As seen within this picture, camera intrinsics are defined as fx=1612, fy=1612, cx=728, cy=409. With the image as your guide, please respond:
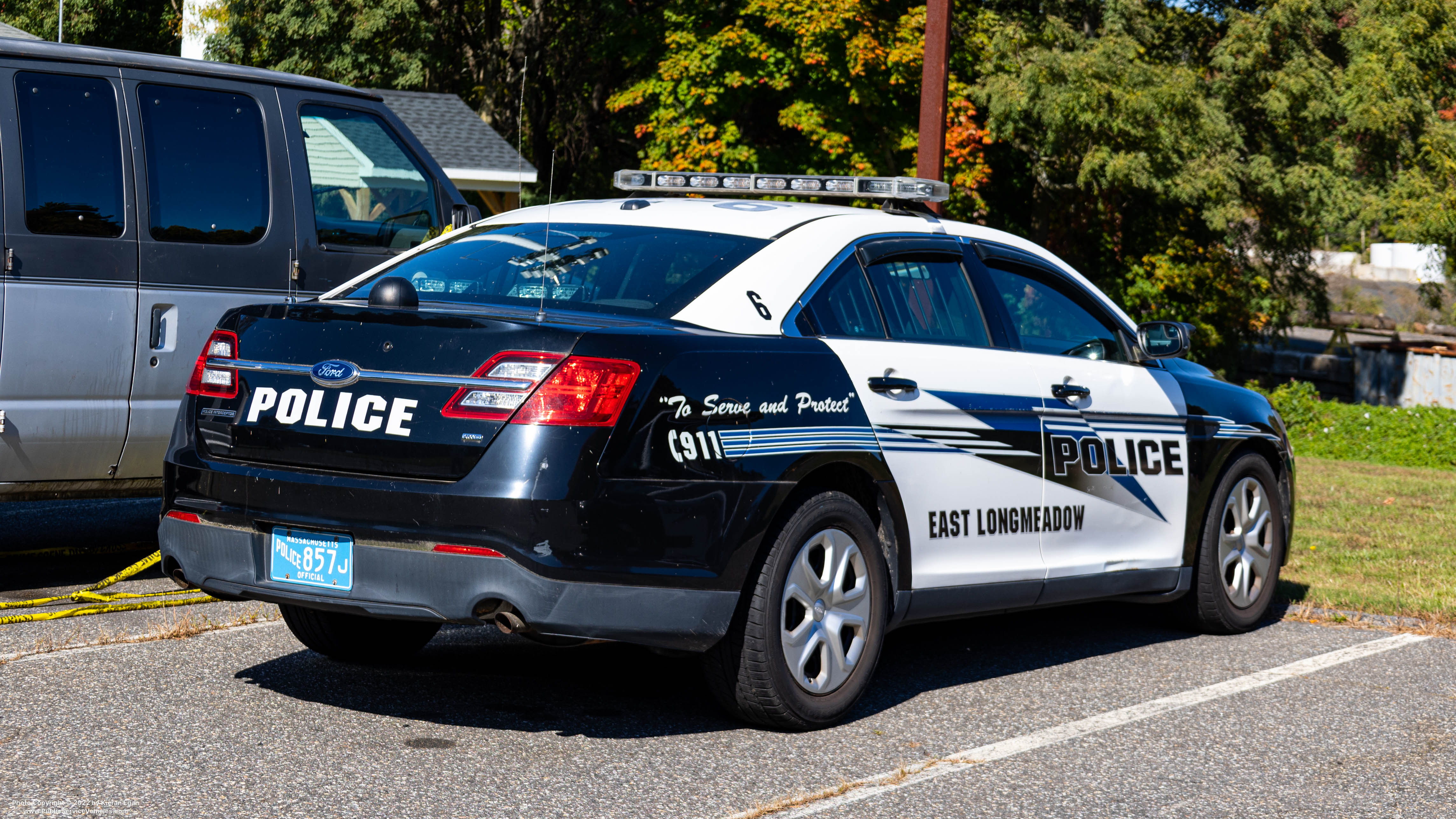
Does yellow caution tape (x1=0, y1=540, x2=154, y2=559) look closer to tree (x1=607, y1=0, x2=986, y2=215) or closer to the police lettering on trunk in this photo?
the police lettering on trunk

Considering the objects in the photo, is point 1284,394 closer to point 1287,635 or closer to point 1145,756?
point 1287,635

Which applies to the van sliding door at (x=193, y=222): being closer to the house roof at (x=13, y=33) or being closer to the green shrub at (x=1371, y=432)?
the house roof at (x=13, y=33)

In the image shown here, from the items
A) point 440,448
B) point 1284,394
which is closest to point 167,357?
point 440,448

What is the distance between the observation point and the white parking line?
432 cm

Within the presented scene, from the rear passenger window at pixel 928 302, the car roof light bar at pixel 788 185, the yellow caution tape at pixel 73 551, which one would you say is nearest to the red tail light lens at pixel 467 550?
the rear passenger window at pixel 928 302

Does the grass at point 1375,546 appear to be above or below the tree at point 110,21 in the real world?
below

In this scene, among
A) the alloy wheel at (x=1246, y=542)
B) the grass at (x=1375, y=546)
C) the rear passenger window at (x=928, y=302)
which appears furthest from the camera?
the grass at (x=1375, y=546)

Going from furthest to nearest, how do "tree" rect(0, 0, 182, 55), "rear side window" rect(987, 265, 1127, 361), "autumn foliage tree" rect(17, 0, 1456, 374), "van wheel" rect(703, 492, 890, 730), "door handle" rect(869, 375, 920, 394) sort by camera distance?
"tree" rect(0, 0, 182, 55) → "autumn foliage tree" rect(17, 0, 1456, 374) → "rear side window" rect(987, 265, 1127, 361) → "door handle" rect(869, 375, 920, 394) → "van wheel" rect(703, 492, 890, 730)

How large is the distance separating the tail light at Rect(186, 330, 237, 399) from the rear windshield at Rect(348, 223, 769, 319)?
58cm

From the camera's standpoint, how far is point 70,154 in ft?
21.6

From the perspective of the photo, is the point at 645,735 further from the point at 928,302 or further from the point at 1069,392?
the point at 1069,392

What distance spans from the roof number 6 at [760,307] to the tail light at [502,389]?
2.74ft

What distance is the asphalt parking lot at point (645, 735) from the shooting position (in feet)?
13.7

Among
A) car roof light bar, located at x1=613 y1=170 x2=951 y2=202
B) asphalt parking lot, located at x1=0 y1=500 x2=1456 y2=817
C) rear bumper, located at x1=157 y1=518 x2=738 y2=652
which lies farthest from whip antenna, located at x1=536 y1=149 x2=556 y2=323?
asphalt parking lot, located at x1=0 y1=500 x2=1456 y2=817
